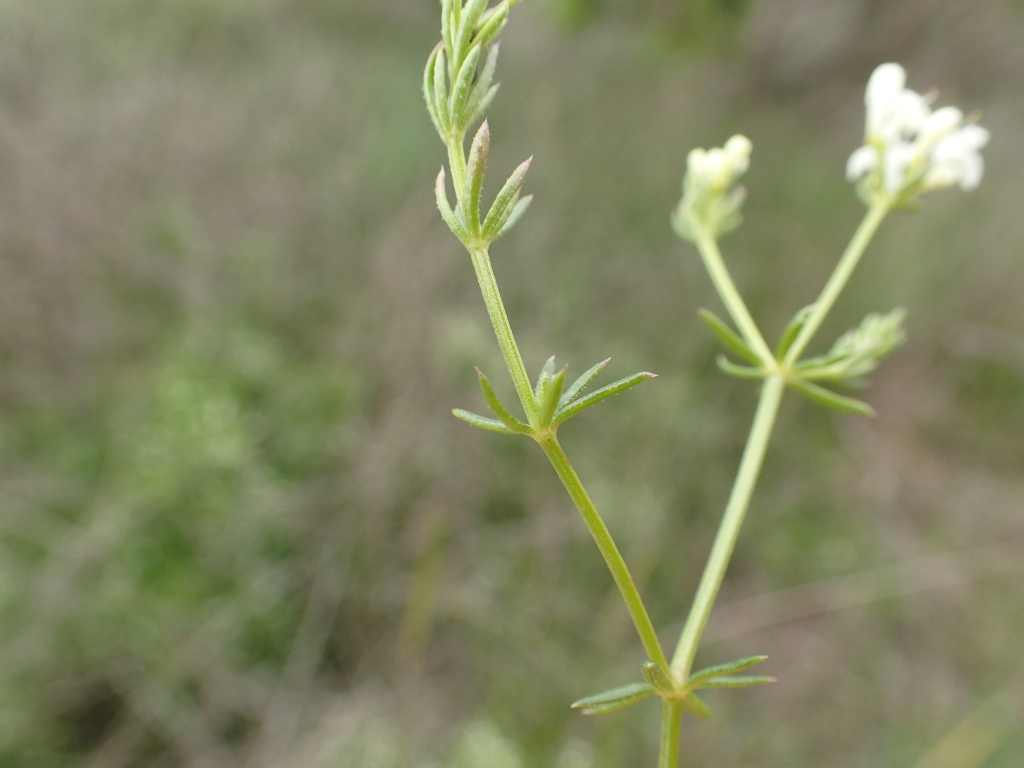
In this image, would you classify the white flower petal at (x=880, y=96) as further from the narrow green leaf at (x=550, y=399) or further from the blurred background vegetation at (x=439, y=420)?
the blurred background vegetation at (x=439, y=420)

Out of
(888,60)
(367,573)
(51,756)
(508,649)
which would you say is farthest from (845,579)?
(888,60)

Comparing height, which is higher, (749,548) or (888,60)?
(888,60)

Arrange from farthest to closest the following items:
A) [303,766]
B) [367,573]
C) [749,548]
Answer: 1. [749,548]
2. [367,573]
3. [303,766]

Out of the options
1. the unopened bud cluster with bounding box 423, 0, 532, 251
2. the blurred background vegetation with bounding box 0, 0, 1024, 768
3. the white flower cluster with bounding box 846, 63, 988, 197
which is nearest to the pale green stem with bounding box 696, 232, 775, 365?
the white flower cluster with bounding box 846, 63, 988, 197

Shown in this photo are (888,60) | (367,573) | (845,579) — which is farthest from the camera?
(888,60)

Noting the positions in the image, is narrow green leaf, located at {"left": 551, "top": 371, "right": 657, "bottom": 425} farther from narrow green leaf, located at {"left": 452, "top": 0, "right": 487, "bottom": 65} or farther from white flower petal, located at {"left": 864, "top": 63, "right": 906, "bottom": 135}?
white flower petal, located at {"left": 864, "top": 63, "right": 906, "bottom": 135}

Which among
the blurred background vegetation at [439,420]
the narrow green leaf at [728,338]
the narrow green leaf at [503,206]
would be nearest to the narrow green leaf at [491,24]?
the narrow green leaf at [503,206]

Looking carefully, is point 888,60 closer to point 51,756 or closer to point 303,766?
point 303,766
